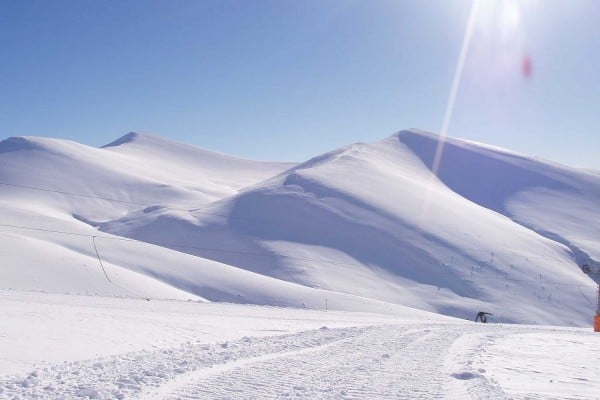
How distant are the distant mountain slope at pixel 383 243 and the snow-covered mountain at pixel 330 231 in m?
0.25

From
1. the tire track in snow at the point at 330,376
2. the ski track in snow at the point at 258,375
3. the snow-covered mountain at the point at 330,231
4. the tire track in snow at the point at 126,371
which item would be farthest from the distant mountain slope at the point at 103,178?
the tire track in snow at the point at 330,376

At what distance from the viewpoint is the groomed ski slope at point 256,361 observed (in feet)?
32.4

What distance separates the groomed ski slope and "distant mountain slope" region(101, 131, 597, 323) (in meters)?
38.6

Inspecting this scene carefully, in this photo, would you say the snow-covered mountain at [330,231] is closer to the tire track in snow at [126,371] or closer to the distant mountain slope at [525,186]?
the distant mountain slope at [525,186]

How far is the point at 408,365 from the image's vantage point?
42.8 feet

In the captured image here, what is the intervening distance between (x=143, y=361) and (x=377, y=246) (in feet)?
206

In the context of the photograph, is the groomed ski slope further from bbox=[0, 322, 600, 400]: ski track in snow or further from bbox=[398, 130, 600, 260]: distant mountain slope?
bbox=[398, 130, 600, 260]: distant mountain slope

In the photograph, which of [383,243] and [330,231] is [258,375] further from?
[330,231]

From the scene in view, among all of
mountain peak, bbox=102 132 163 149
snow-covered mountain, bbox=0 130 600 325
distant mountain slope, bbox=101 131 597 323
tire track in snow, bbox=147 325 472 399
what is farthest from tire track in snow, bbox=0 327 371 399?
mountain peak, bbox=102 132 163 149

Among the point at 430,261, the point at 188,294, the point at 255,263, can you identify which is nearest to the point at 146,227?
the point at 255,263

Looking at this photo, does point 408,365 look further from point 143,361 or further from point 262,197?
point 262,197

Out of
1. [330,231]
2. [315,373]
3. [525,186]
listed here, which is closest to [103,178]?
[330,231]

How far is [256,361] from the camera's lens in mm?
12781

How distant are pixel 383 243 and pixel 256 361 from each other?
2451 inches
